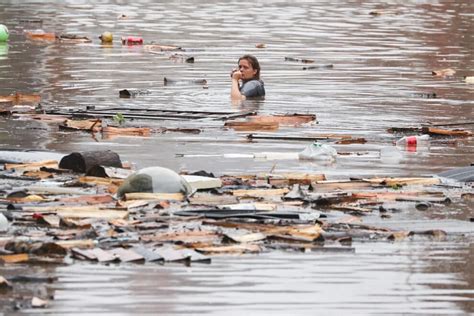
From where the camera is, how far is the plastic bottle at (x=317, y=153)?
17.1 metres

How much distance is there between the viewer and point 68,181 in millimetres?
14875

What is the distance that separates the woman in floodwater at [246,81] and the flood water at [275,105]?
293 mm

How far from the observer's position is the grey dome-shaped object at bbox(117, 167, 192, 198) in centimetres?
1395

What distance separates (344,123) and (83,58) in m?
11.4

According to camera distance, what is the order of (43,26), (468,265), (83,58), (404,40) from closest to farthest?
(468,265) < (83,58) < (404,40) < (43,26)

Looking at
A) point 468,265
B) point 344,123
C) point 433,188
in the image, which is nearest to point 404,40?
point 344,123

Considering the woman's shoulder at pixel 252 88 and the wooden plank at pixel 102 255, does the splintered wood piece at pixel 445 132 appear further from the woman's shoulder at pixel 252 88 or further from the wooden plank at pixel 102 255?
the wooden plank at pixel 102 255

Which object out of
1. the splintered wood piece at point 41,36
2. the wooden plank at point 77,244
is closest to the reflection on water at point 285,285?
the wooden plank at point 77,244

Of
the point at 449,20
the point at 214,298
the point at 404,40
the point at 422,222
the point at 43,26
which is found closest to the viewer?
the point at 214,298

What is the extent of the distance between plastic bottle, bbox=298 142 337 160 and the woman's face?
283 inches

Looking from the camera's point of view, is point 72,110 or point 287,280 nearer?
point 287,280

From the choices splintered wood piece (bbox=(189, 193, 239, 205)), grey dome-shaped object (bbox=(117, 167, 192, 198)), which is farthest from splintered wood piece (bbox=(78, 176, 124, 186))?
splintered wood piece (bbox=(189, 193, 239, 205))

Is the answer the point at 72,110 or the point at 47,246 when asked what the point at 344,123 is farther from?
the point at 47,246

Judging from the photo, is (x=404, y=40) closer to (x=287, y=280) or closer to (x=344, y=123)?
Result: (x=344, y=123)
